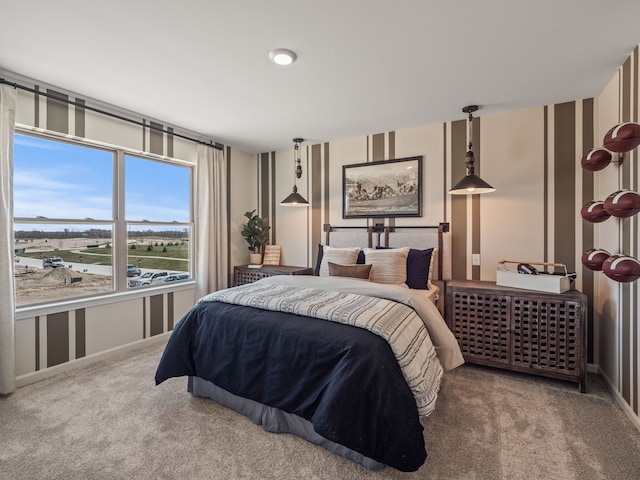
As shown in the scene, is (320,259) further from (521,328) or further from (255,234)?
(521,328)

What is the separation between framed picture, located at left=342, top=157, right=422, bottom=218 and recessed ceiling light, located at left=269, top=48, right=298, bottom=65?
191 centimetres

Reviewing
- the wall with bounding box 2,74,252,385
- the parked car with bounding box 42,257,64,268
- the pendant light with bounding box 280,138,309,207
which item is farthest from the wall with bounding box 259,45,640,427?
the parked car with bounding box 42,257,64,268

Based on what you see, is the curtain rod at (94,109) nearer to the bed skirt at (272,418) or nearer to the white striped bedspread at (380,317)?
the white striped bedspread at (380,317)

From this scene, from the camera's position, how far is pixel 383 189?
12.5 ft

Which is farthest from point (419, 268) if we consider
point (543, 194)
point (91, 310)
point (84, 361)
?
point (84, 361)

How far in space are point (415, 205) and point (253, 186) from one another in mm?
2497

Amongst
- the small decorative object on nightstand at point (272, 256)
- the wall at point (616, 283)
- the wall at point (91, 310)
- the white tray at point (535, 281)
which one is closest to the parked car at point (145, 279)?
the wall at point (91, 310)

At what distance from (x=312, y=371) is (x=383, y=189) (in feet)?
8.49

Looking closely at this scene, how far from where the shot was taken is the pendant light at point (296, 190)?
3.88 metres

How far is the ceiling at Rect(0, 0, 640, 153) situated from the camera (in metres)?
1.74

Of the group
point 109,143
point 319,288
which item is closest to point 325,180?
point 319,288

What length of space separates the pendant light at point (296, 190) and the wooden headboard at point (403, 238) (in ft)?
1.75

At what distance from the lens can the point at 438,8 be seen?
1.71 meters

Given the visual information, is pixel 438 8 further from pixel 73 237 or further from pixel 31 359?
pixel 31 359
